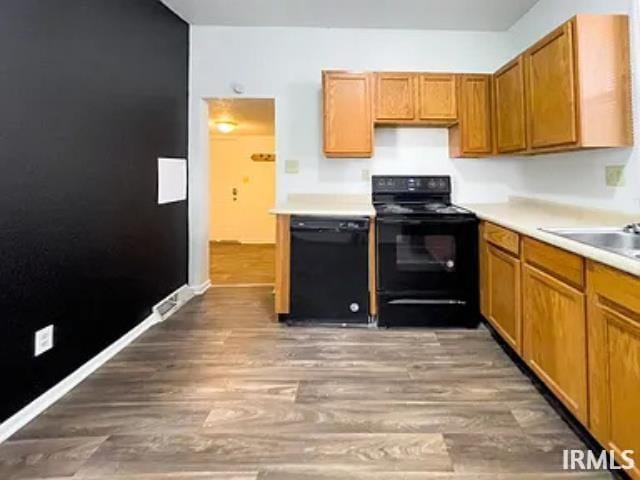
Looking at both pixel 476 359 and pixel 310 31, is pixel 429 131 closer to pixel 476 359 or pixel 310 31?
pixel 310 31

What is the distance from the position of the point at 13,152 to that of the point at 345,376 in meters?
1.96

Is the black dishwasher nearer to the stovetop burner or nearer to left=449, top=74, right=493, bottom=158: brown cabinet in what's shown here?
the stovetop burner

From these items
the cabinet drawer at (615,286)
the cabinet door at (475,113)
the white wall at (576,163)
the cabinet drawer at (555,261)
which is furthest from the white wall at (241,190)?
the cabinet drawer at (615,286)

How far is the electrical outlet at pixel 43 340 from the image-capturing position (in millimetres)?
2229

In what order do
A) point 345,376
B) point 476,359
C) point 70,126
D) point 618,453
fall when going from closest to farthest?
1. point 618,453
2. point 70,126
3. point 345,376
4. point 476,359

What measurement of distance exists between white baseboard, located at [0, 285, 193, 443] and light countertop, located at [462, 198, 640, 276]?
8.08 ft

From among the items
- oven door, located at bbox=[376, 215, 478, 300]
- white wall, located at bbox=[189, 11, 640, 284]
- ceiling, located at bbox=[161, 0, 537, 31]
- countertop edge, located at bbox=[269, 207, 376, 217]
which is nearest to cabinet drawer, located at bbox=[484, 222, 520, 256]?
oven door, located at bbox=[376, 215, 478, 300]

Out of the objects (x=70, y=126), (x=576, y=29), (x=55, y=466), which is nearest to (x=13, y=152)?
(x=70, y=126)

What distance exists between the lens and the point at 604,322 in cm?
172

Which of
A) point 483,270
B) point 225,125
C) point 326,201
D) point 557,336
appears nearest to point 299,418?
point 557,336

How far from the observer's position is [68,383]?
247 centimetres

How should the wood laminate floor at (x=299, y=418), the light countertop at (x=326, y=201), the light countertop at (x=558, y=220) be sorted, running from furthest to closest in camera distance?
the light countertop at (x=326, y=201)
the wood laminate floor at (x=299, y=418)
the light countertop at (x=558, y=220)

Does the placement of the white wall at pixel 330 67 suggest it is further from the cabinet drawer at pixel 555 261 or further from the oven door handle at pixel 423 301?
the cabinet drawer at pixel 555 261

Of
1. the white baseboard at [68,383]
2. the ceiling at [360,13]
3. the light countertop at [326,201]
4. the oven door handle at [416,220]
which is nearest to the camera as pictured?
the white baseboard at [68,383]
